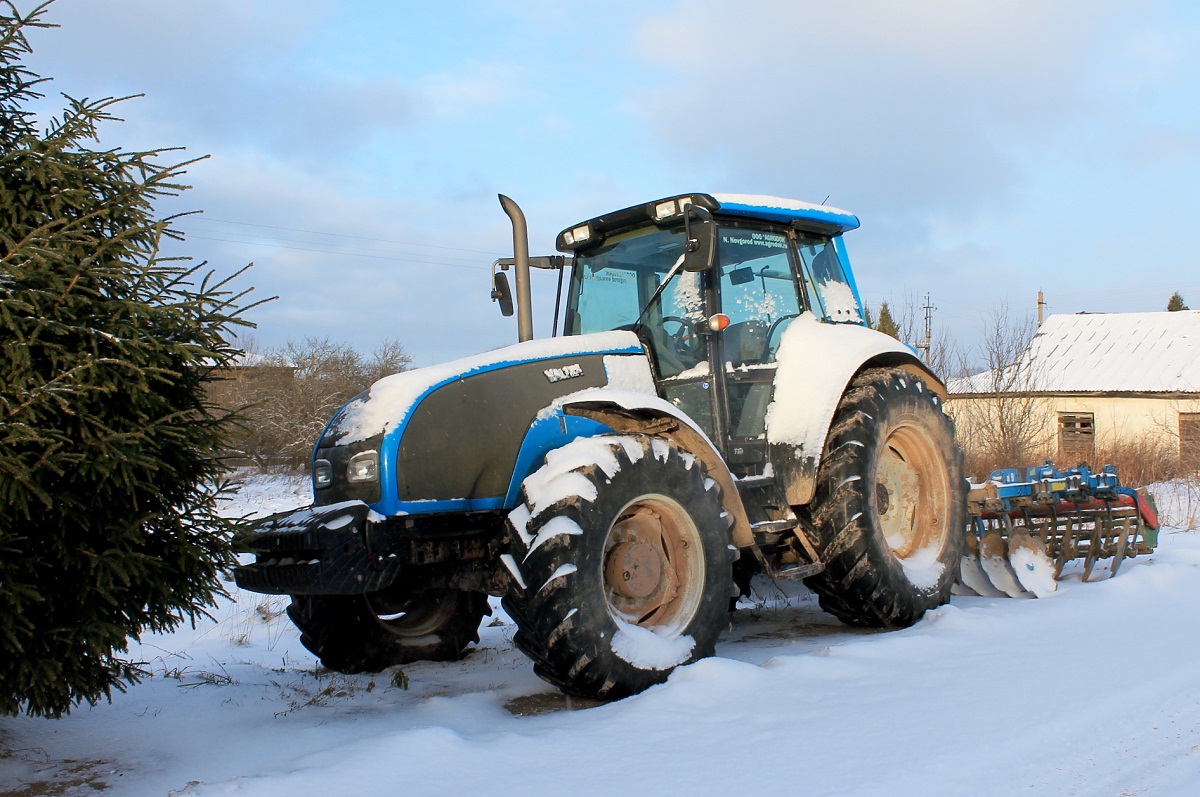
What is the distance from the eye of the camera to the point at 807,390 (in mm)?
5105

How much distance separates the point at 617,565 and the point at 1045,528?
372 centimetres

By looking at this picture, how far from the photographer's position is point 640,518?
4371 mm

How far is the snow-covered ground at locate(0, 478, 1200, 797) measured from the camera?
2838mm

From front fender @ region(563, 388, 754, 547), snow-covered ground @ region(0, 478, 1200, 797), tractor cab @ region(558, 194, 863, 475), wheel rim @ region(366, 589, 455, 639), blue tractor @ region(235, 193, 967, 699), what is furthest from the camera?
tractor cab @ region(558, 194, 863, 475)

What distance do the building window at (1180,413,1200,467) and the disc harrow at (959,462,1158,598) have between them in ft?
47.1

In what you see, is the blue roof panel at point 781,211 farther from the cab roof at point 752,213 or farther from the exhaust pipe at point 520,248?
the exhaust pipe at point 520,248

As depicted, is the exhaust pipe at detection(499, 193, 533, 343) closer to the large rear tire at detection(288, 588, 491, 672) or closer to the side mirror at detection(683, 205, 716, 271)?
the side mirror at detection(683, 205, 716, 271)

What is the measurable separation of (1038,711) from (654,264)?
3.06 metres

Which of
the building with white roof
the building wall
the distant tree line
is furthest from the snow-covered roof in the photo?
the distant tree line

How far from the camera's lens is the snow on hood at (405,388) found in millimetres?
4047

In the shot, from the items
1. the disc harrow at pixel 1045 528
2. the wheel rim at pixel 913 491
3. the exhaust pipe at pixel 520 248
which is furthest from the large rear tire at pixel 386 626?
the disc harrow at pixel 1045 528

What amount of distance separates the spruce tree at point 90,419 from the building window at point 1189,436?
20.2 metres

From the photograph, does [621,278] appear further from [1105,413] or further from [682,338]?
[1105,413]

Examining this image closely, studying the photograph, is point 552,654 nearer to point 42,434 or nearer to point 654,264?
point 42,434
